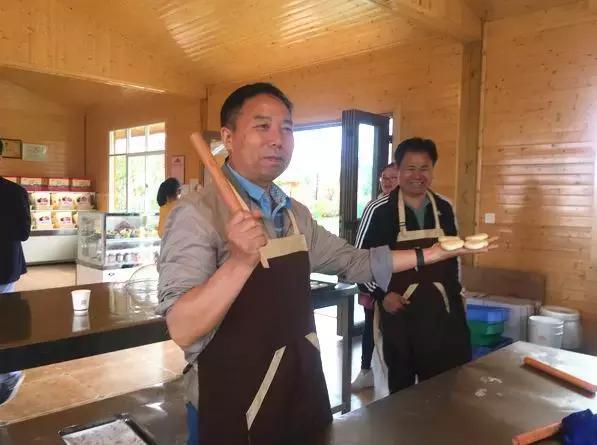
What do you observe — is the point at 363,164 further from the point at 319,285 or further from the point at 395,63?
the point at 319,285

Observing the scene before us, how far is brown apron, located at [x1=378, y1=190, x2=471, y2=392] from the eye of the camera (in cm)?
226

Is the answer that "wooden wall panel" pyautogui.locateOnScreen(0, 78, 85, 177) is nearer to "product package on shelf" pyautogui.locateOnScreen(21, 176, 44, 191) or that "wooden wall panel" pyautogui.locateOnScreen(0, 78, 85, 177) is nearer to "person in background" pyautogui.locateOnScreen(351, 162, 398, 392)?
"product package on shelf" pyautogui.locateOnScreen(21, 176, 44, 191)

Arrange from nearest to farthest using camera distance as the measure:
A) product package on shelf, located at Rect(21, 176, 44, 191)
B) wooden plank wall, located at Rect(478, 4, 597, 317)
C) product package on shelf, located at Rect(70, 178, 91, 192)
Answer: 1. wooden plank wall, located at Rect(478, 4, 597, 317)
2. product package on shelf, located at Rect(21, 176, 44, 191)
3. product package on shelf, located at Rect(70, 178, 91, 192)

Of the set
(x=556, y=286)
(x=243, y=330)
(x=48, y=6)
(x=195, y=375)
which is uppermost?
(x=48, y=6)

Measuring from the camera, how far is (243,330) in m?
1.17

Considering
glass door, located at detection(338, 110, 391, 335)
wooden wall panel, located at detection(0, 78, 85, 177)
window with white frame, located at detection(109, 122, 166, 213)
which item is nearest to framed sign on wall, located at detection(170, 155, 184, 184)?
window with white frame, located at detection(109, 122, 166, 213)

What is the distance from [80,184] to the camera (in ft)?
36.9

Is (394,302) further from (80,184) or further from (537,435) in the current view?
(80,184)

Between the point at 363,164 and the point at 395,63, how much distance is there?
4.15 ft

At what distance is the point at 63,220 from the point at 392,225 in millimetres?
9401

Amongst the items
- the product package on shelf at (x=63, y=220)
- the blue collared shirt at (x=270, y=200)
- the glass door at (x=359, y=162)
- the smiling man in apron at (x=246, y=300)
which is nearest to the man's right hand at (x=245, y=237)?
the smiling man in apron at (x=246, y=300)

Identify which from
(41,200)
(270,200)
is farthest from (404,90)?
(41,200)

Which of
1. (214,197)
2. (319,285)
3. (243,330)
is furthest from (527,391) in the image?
(319,285)

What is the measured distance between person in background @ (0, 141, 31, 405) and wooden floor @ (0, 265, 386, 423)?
15cm
